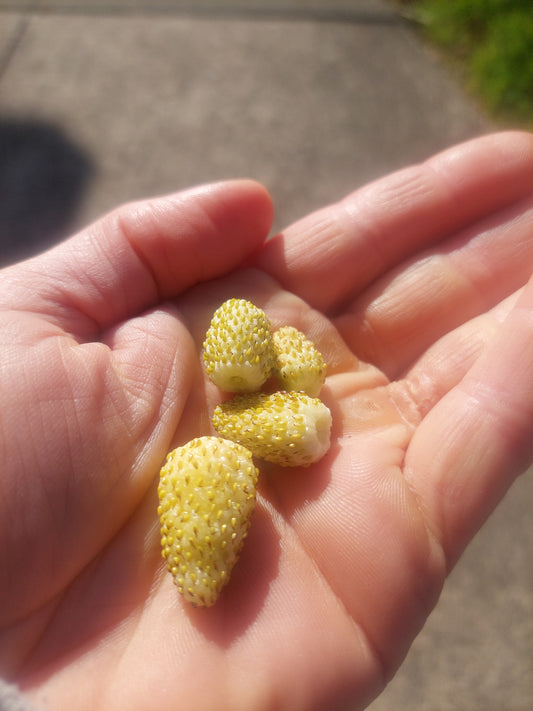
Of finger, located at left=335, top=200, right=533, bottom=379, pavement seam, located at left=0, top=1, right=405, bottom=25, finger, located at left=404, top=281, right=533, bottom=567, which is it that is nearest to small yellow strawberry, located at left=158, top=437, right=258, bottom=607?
finger, located at left=404, top=281, right=533, bottom=567

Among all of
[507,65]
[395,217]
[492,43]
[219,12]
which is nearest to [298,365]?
[395,217]

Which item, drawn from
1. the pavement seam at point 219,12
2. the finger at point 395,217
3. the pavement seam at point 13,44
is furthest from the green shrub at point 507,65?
the pavement seam at point 13,44

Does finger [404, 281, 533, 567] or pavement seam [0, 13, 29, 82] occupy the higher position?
pavement seam [0, 13, 29, 82]

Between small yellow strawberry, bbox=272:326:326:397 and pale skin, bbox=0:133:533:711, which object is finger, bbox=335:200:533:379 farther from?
small yellow strawberry, bbox=272:326:326:397

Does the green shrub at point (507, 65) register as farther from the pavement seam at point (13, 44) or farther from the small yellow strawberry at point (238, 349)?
the pavement seam at point (13, 44)

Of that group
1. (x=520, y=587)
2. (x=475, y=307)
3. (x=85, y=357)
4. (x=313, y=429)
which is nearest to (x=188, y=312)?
(x=85, y=357)

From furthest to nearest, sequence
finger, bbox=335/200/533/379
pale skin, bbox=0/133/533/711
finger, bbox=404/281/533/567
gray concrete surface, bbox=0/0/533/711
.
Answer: gray concrete surface, bbox=0/0/533/711 → finger, bbox=335/200/533/379 → finger, bbox=404/281/533/567 → pale skin, bbox=0/133/533/711

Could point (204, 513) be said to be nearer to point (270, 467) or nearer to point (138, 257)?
point (270, 467)
